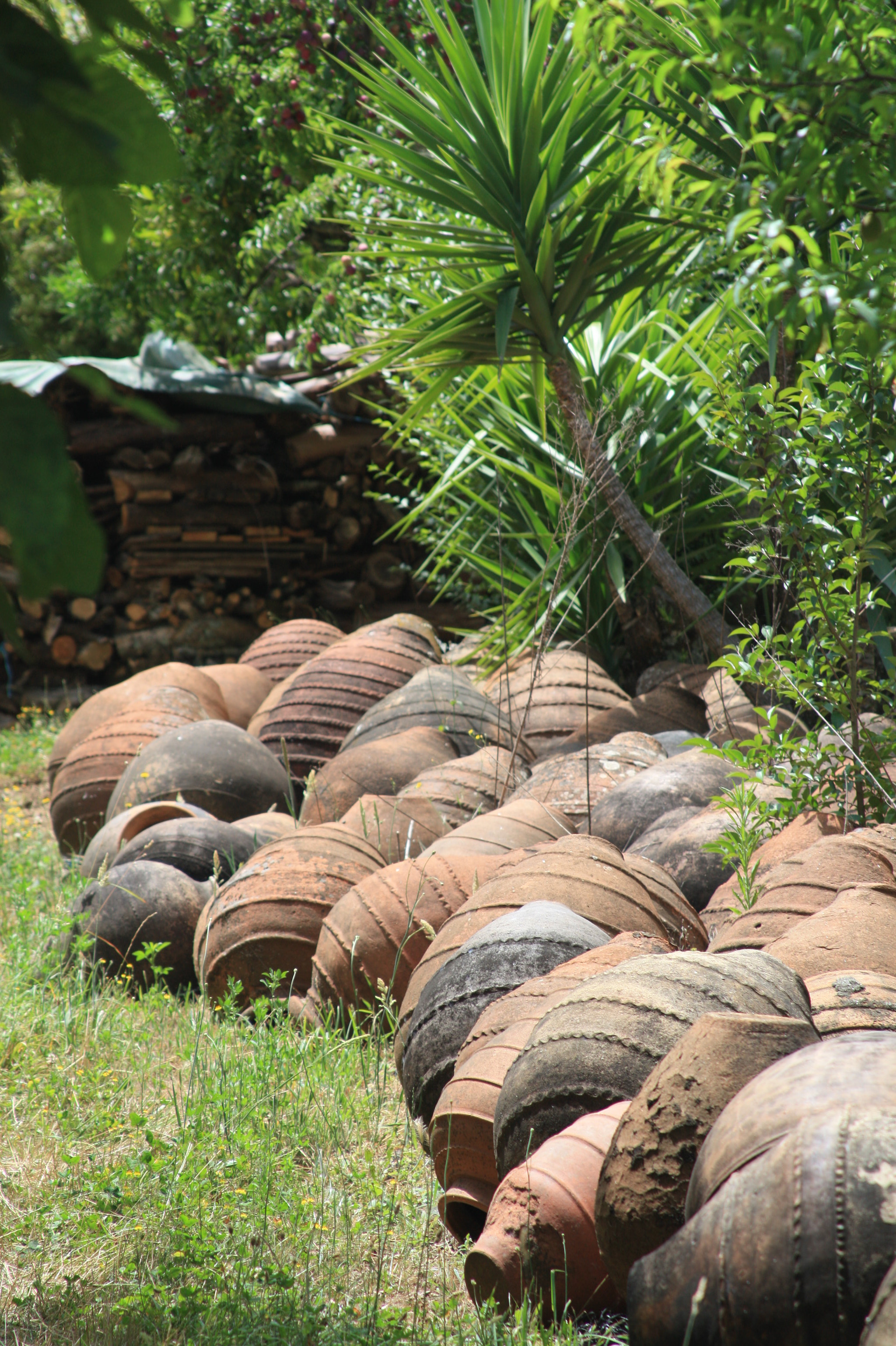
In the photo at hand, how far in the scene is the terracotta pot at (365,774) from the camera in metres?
3.71

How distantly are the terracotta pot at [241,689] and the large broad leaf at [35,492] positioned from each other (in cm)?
447

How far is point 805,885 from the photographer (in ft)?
A: 7.20

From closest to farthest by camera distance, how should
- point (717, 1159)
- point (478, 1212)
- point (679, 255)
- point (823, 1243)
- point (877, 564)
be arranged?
point (823, 1243) < point (717, 1159) < point (478, 1212) < point (877, 564) < point (679, 255)

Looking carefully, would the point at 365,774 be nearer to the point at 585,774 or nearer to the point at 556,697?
the point at 585,774

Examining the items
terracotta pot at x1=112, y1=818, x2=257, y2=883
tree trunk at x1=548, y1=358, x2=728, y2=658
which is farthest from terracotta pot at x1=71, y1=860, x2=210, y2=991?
tree trunk at x1=548, y1=358, x2=728, y2=658

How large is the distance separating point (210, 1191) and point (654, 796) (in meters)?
1.73

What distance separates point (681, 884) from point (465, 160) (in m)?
3.25

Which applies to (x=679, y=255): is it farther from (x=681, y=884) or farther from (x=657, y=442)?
(x=681, y=884)

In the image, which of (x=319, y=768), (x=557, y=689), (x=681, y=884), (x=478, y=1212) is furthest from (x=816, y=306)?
(x=319, y=768)

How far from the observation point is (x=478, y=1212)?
1.87 meters

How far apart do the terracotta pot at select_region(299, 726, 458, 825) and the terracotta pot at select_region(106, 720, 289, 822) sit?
9.8 inches

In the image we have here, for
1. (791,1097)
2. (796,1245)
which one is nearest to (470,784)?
(791,1097)

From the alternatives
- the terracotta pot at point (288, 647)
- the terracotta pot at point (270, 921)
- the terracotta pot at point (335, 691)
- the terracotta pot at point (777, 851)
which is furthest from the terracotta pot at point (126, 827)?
the terracotta pot at point (288, 647)

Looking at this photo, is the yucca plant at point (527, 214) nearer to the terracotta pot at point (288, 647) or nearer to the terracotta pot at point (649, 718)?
the terracotta pot at point (649, 718)
